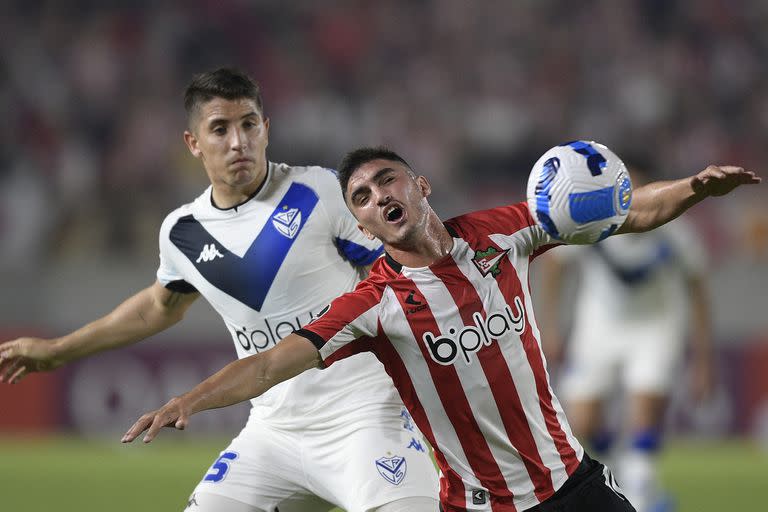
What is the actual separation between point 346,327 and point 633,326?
4.87 metres

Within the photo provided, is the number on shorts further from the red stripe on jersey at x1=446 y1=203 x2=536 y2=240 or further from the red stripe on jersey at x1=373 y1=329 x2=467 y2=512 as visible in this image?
the red stripe on jersey at x1=446 y1=203 x2=536 y2=240

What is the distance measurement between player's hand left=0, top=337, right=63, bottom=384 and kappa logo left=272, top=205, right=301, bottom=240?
1.22 meters

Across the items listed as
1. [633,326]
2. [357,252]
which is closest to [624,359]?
[633,326]

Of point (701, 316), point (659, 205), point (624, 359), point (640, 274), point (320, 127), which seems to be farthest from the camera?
point (320, 127)

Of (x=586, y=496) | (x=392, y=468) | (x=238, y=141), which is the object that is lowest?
(x=586, y=496)

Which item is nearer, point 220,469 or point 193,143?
point 220,469

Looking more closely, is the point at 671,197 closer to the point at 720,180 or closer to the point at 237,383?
the point at 720,180

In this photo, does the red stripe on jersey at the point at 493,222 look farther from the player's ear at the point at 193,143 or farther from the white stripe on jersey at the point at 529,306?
the player's ear at the point at 193,143

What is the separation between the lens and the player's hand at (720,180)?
3.83 meters

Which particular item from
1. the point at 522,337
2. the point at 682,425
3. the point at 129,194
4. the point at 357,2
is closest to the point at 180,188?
the point at 129,194

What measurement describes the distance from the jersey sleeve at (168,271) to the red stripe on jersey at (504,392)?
1501mm

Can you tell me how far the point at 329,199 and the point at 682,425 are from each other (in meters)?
8.36

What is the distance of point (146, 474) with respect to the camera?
10094 millimetres

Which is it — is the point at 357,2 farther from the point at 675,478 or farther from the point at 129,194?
the point at 675,478
